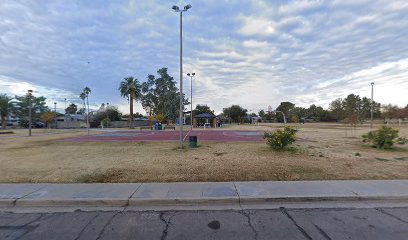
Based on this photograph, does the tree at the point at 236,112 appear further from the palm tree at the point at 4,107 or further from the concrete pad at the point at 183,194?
the concrete pad at the point at 183,194

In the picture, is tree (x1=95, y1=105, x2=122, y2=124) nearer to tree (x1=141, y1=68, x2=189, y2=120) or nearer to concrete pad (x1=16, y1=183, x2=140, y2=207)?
tree (x1=141, y1=68, x2=189, y2=120)

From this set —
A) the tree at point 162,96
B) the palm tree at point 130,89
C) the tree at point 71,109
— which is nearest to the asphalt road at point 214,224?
the palm tree at point 130,89

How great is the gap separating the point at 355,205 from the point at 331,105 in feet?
397

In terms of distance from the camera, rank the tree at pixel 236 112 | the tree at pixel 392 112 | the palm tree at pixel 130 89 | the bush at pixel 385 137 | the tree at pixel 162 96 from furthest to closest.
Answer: the tree at pixel 236 112
the tree at pixel 392 112
the tree at pixel 162 96
the palm tree at pixel 130 89
the bush at pixel 385 137

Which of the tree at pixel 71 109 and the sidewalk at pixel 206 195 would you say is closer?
the sidewalk at pixel 206 195

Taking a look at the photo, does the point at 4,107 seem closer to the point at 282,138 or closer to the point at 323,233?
the point at 282,138

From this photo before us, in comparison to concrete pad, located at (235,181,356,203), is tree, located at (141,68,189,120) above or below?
above

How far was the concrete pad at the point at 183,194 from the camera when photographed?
5.40 m

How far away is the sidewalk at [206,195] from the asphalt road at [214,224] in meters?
0.41

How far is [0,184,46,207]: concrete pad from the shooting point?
544cm

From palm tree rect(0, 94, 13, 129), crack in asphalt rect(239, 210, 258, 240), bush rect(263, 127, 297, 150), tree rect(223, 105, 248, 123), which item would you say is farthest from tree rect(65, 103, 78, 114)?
crack in asphalt rect(239, 210, 258, 240)

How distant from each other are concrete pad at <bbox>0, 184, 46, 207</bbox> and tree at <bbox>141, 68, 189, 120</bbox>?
210ft

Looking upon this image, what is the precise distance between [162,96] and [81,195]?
68.5 m

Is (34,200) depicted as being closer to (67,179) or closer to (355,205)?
(67,179)
